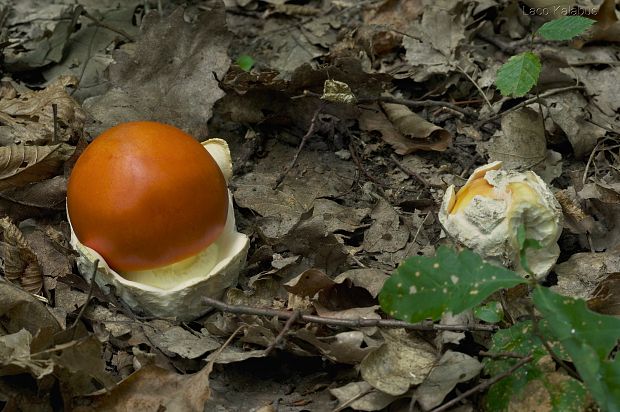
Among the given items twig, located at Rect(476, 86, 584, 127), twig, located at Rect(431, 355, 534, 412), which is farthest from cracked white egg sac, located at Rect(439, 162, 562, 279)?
twig, located at Rect(476, 86, 584, 127)

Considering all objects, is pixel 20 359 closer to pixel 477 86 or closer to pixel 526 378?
pixel 526 378

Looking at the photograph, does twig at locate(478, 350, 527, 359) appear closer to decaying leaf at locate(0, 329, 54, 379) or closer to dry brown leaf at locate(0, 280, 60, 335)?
decaying leaf at locate(0, 329, 54, 379)

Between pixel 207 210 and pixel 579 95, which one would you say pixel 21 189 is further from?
pixel 579 95

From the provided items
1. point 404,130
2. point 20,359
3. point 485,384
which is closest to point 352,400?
point 485,384

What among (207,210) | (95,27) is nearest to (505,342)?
(207,210)

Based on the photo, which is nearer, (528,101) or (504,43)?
(528,101)
